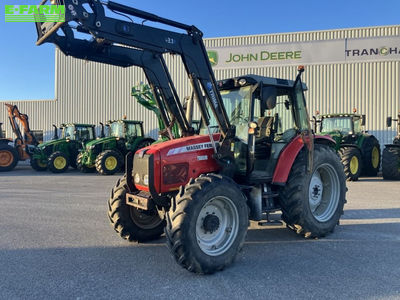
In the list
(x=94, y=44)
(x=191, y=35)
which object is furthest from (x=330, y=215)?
(x=94, y=44)

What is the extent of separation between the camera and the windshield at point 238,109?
473 cm

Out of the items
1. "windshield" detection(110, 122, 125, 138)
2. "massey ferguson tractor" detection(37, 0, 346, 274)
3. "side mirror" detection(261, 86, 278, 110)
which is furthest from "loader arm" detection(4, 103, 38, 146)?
"side mirror" detection(261, 86, 278, 110)

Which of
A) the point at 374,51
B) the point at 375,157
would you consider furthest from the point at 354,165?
the point at 374,51

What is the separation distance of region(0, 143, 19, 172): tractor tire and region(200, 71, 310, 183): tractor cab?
14.8 m

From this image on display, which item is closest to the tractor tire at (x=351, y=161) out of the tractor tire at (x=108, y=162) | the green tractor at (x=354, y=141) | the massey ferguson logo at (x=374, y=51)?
the green tractor at (x=354, y=141)

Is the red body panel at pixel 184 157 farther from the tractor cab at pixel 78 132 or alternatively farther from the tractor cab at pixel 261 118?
the tractor cab at pixel 78 132

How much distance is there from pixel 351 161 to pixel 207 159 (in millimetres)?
9305

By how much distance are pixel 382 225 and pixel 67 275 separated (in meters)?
5.09

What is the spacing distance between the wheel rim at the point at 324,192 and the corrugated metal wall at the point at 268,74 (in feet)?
46.6

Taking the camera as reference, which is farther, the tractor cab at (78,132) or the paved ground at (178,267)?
the tractor cab at (78,132)

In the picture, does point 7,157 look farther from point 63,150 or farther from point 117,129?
point 117,129

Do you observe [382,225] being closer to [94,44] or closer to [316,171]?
[316,171]

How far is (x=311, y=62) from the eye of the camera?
733 inches

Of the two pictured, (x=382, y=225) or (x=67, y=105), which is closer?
(x=382, y=225)
